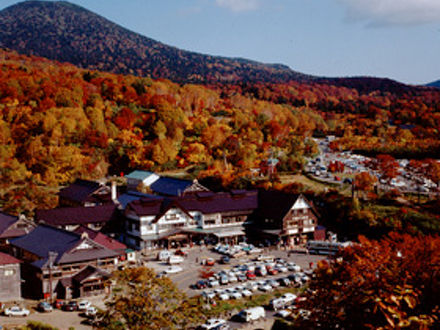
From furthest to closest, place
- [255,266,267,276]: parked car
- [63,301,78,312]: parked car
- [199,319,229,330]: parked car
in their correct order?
[255,266,267,276]: parked car, [63,301,78,312]: parked car, [199,319,229,330]: parked car

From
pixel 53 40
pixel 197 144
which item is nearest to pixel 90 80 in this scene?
pixel 197 144

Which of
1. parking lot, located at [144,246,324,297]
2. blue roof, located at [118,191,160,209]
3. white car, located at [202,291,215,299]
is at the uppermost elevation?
blue roof, located at [118,191,160,209]

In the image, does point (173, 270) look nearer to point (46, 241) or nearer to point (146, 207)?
point (46, 241)

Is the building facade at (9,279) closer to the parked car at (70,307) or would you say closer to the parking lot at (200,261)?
the parked car at (70,307)

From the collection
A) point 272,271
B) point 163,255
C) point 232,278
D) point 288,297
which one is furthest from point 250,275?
point 163,255

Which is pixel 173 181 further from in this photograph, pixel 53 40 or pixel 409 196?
pixel 53 40

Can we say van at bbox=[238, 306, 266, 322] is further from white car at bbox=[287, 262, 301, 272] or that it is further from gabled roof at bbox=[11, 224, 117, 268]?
gabled roof at bbox=[11, 224, 117, 268]

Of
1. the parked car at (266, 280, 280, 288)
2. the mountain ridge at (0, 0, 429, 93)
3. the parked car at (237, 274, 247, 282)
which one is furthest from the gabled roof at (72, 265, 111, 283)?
the mountain ridge at (0, 0, 429, 93)

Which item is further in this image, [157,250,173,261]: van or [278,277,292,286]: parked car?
[157,250,173,261]: van
